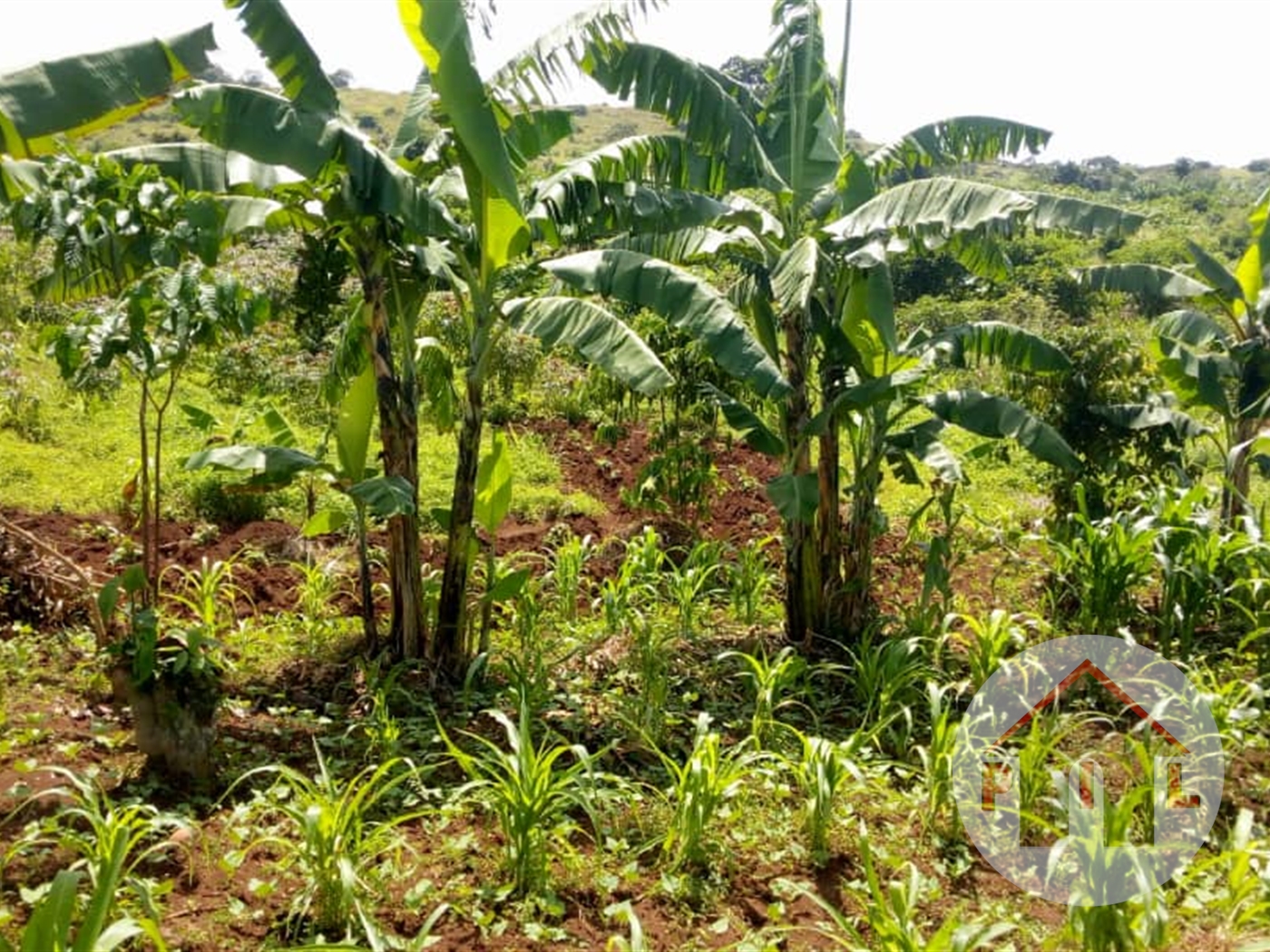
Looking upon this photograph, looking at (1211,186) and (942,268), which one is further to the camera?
(1211,186)

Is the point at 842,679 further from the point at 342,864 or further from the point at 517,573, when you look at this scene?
the point at 342,864

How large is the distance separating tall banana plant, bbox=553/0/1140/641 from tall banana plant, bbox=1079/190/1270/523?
1.63 metres

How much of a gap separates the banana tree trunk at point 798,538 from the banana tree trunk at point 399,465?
250 centimetres

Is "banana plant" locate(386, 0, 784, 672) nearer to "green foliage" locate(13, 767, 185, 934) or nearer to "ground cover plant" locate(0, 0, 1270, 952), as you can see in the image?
"ground cover plant" locate(0, 0, 1270, 952)

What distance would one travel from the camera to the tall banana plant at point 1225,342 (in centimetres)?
804

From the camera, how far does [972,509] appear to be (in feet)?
34.6

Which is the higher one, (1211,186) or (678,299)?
(1211,186)

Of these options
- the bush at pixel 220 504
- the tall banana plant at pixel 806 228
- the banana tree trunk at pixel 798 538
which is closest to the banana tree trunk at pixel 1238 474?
the tall banana plant at pixel 806 228

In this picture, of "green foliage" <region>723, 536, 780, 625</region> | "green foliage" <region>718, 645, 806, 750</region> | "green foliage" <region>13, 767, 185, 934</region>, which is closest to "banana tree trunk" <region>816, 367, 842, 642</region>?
"green foliage" <region>723, 536, 780, 625</region>

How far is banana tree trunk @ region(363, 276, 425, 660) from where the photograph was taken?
5871 millimetres

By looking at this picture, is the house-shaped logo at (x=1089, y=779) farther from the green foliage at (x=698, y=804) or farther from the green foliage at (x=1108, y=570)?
the green foliage at (x=698, y=804)

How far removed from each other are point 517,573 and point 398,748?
131 cm

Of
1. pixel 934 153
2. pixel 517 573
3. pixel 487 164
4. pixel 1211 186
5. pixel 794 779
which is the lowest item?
pixel 794 779

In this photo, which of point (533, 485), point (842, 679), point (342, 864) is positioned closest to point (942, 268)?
point (533, 485)
